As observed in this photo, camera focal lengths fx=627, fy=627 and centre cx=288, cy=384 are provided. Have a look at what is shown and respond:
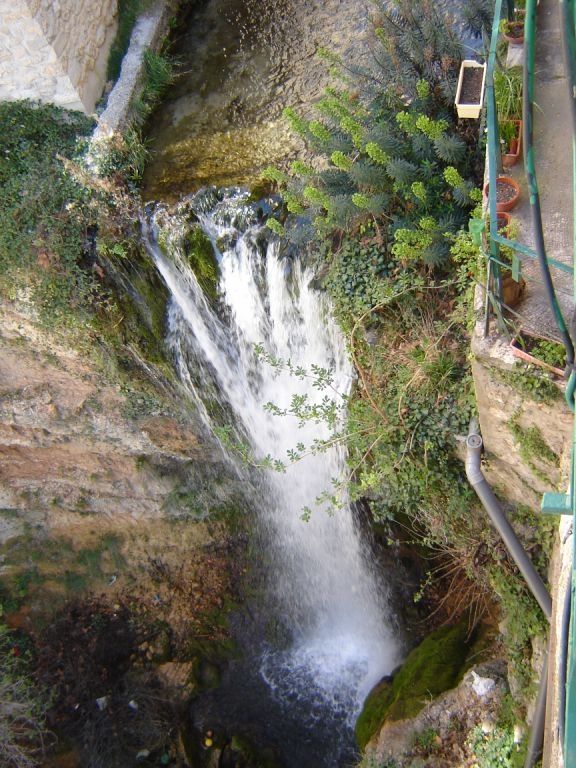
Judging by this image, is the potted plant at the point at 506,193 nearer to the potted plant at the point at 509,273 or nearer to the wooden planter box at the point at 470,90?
the potted plant at the point at 509,273

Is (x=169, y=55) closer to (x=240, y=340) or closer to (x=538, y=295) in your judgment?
(x=240, y=340)

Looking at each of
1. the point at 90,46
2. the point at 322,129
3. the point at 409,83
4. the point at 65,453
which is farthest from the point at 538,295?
the point at 65,453

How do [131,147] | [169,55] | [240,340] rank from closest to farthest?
[240,340], [131,147], [169,55]

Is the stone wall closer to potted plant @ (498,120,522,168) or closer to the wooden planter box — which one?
the wooden planter box

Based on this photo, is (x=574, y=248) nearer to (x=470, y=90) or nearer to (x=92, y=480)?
(x=470, y=90)

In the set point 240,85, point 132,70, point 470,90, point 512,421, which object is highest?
point 132,70

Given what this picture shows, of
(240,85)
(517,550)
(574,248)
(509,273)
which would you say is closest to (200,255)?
(240,85)

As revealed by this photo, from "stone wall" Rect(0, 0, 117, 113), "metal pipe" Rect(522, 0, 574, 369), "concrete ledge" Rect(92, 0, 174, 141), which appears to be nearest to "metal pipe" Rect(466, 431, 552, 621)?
"metal pipe" Rect(522, 0, 574, 369)
